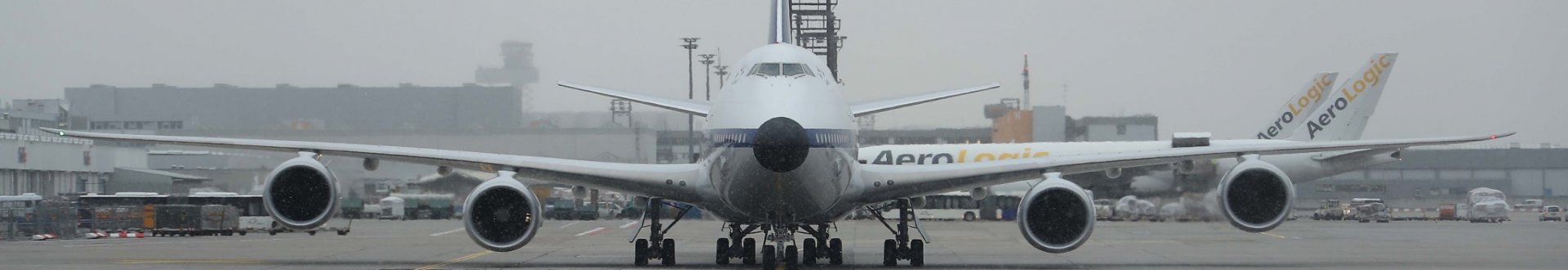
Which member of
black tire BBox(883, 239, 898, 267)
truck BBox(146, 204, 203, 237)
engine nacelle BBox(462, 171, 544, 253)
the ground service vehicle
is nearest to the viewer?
engine nacelle BBox(462, 171, 544, 253)

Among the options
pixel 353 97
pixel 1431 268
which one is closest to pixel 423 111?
pixel 353 97

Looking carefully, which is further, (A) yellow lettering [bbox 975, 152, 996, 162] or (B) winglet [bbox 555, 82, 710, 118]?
(A) yellow lettering [bbox 975, 152, 996, 162]

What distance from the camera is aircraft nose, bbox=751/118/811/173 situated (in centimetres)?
1544

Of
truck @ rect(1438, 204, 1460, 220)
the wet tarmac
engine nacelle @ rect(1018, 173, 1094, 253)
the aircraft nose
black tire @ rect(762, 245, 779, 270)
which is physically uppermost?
the aircraft nose

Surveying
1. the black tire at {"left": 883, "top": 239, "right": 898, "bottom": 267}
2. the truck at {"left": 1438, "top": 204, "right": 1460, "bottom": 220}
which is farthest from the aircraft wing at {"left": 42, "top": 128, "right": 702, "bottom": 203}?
the truck at {"left": 1438, "top": 204, "right": 1460, "bottom": 220}

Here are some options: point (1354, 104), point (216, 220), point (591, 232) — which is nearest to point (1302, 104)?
point (1354, 104)

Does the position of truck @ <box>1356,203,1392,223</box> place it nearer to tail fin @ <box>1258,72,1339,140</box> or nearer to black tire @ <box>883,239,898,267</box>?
tail fin @ <box>1258,72,1339,140</box>

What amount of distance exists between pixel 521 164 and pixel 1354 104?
4001cm

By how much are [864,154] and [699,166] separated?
37174 mm

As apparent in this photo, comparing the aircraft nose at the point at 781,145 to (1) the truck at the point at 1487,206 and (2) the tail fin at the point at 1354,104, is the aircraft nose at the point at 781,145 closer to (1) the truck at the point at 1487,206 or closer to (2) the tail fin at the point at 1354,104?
(2) the tail fin at the point at 1354,104

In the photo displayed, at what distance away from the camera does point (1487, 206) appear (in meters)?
55.4

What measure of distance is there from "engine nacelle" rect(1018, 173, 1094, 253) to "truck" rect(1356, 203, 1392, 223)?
42.6m

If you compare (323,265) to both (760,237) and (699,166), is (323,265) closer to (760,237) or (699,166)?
(699,166)

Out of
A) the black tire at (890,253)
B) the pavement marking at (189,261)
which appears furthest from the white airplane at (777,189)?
the pavement marking at (189,261)
